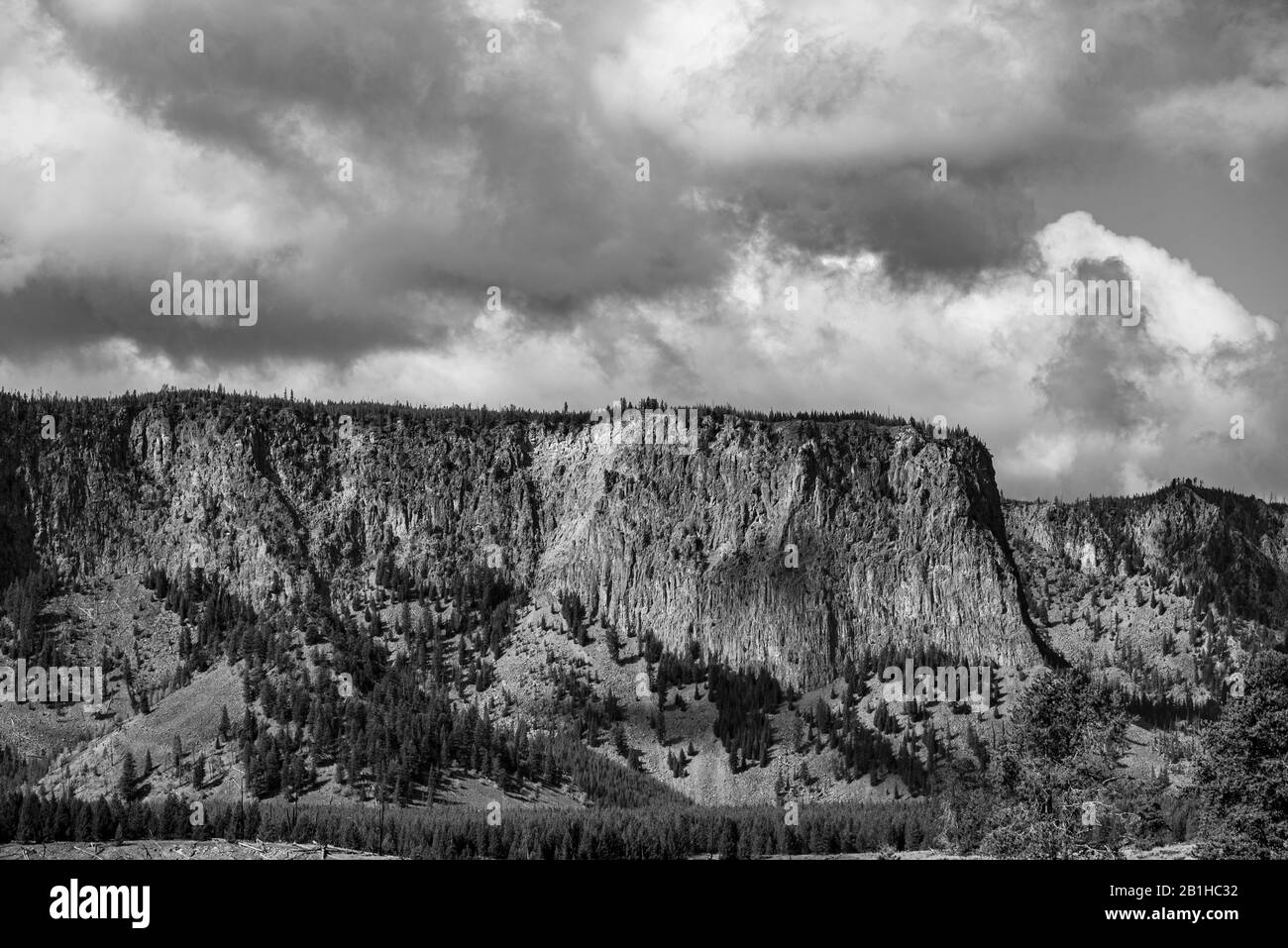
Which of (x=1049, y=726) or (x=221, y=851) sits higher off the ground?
(x=1049, y=726)

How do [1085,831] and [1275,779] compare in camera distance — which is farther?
[1085,831]
